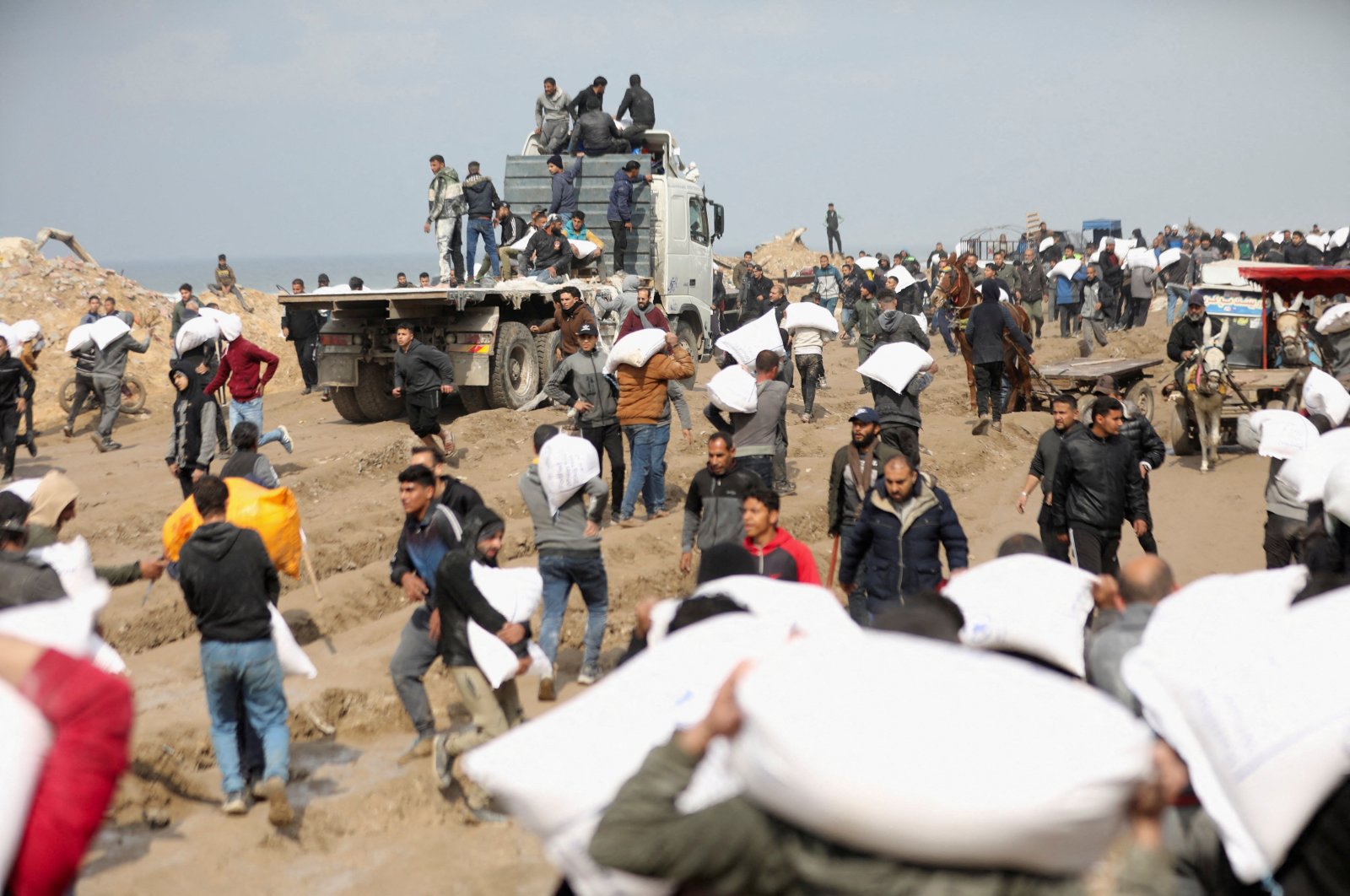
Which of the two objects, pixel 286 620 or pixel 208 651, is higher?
pixel 208 651

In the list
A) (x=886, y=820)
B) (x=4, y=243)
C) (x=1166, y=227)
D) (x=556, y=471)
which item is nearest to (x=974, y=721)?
(x=886, y=820)

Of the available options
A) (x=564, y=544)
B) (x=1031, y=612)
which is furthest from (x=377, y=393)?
(x=1031, y=612)

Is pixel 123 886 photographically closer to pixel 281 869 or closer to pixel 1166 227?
pixel 281 869

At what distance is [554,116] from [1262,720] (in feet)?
53.1

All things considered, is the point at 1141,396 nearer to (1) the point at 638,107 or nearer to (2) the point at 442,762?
(1) the point at 638,107

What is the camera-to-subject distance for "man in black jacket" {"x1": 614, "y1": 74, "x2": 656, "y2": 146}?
18.2 meters

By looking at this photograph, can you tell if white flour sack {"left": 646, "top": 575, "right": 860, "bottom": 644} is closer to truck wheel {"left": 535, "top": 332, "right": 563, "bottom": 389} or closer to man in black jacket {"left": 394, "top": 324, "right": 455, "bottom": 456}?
man in black jacket {"left": 394, "top": 324, "right": 455, "bottom": 456}

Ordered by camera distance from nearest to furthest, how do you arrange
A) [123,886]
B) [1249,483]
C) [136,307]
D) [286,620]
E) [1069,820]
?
[1069,820] → [123,886] → [286,620] → [1249,483] → [136,307]

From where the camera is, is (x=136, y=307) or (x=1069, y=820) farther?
(x=136, y=307)

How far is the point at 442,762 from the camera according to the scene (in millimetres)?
6559

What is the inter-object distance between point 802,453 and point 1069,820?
12428 mm

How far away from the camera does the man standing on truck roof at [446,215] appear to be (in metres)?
17.6

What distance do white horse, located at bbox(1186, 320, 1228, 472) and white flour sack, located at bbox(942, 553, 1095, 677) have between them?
28.0ft

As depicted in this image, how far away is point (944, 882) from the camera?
2330 mm
